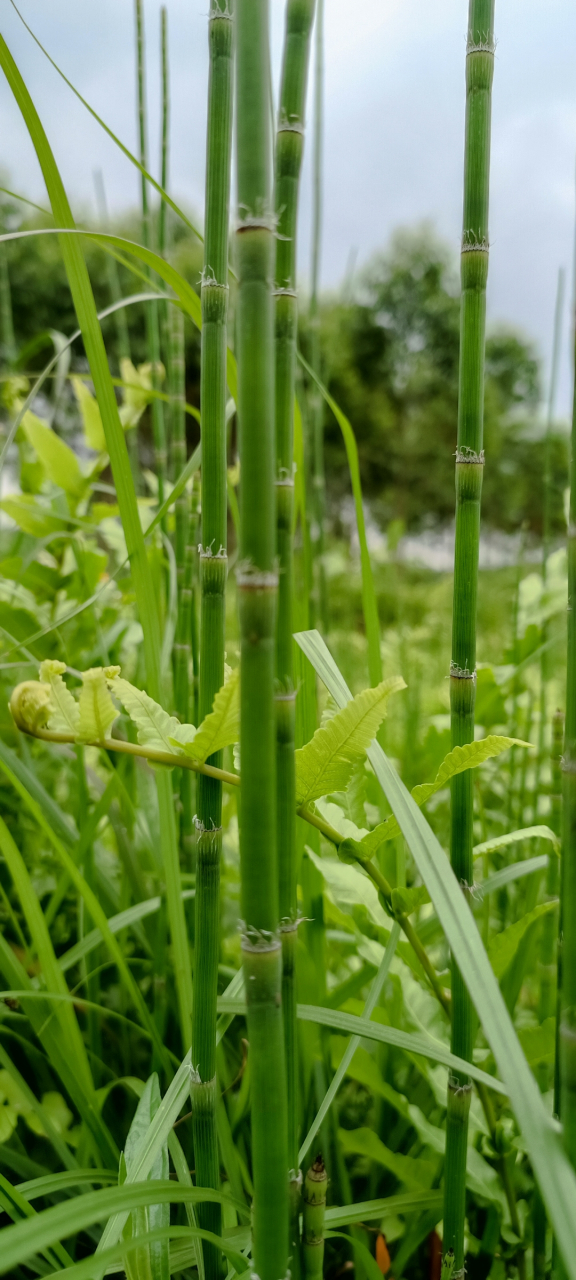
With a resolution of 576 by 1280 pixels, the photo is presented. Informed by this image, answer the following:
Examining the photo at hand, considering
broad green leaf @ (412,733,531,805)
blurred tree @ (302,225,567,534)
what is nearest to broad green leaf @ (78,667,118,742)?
broad green leaf @ (412,733,531,805)

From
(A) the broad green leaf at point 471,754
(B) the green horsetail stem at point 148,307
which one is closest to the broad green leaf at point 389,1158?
(A) the broad green leaf at point 471,754

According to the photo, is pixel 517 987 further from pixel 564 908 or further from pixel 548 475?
pixel 548 475

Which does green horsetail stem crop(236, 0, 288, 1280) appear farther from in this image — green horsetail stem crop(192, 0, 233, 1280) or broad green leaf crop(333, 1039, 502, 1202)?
broad green leaf crop(333, 1039, 502, 1202)

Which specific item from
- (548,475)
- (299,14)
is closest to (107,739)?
(299,14)

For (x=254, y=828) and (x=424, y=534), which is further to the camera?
(x=424, y=534)

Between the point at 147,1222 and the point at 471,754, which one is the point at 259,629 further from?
the point at 147,1222

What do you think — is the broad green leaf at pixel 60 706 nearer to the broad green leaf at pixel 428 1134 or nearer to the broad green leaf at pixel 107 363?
the broad green leaf at pixel 107 363

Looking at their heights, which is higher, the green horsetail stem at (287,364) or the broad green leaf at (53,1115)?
the green horsetail stem at (287,364)

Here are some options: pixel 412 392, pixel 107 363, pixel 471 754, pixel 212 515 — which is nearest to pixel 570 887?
pixel 471 754
